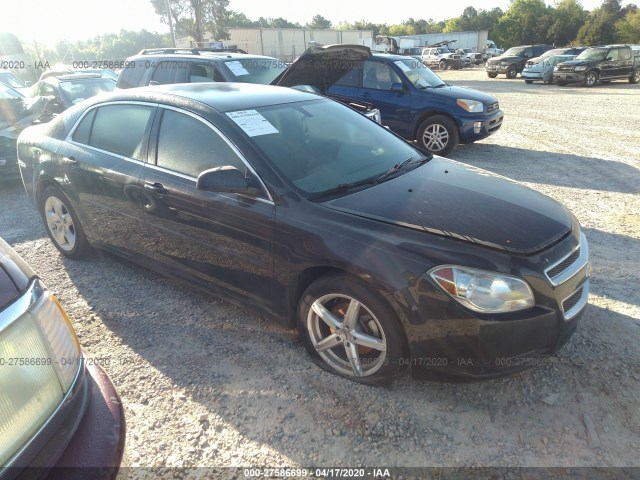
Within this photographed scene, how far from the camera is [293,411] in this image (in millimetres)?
2439

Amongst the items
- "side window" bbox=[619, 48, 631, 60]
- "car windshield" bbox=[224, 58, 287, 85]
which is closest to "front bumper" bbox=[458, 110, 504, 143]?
"car windshield" bbox=[224, 58, 287, 85]

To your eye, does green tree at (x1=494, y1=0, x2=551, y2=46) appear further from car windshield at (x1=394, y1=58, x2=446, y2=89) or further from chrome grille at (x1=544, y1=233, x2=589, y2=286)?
chrome grille at (x1=544, y1=233, x2=589, y2=286)

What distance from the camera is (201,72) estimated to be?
7449 millimetres

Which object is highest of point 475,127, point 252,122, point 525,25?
point 525,25

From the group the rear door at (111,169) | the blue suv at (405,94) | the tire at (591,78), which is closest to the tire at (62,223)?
the rear door at (111,169)

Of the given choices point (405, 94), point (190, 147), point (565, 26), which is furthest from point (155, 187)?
point (565, 26)

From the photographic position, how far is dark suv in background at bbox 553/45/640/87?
19.0m

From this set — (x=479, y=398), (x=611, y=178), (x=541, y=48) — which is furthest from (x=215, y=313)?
(x=541, y=48)

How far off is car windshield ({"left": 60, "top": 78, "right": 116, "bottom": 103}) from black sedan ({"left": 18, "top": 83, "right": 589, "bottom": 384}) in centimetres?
615

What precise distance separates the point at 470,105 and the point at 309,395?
6.47 metres

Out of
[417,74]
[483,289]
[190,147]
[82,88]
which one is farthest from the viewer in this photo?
[82,88]

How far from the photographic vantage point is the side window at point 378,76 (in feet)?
26.0

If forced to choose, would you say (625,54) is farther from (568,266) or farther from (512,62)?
(568,266)

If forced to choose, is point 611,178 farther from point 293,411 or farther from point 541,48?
point 541,48
